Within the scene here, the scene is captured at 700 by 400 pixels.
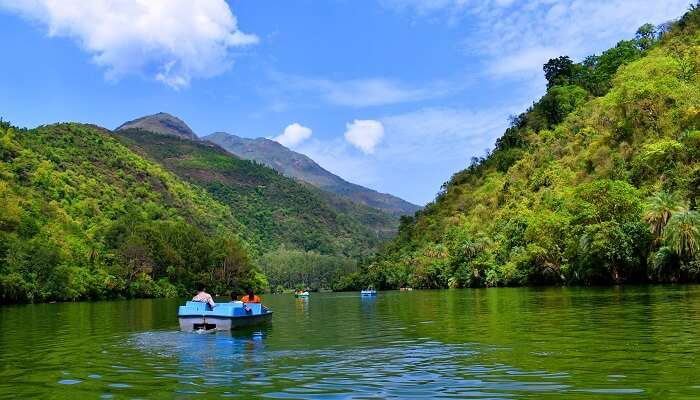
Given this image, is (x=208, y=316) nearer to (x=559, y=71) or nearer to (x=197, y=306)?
(x=197, y=306)

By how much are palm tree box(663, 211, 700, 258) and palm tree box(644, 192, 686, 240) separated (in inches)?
177

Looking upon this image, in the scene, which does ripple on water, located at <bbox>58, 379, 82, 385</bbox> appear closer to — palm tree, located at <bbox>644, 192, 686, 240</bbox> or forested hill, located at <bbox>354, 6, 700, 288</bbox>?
forested hill, located at <bbox>354, 6, 700, 288</bbox>

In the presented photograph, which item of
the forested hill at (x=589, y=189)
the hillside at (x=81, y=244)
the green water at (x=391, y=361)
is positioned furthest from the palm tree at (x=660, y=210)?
the hillside at (x=81, y=244)

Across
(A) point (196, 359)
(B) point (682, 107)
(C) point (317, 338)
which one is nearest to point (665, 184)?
(B) point (682, 107)

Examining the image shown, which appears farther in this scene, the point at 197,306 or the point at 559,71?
the point at 559,71

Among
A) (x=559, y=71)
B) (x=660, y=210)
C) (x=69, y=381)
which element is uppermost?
(x=559, y=71)

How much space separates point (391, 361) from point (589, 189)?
67.9 metres

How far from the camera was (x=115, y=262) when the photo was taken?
147 metres

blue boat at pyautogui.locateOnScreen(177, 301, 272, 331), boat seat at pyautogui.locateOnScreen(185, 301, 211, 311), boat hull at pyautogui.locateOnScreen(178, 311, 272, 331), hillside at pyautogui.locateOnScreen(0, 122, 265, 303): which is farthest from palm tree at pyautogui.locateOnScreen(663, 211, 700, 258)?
hillside at pyautogui.locateOnScreen(0, 122, 265, 303)

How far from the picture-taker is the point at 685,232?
213 ft

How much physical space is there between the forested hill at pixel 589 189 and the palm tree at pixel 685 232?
13 cm

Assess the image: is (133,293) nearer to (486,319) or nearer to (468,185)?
(468,185)

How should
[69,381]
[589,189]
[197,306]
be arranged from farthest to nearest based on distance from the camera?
1. [589,189]
2. [197,306]
3. [69,381]

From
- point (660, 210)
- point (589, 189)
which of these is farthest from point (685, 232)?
point (589, 189)
